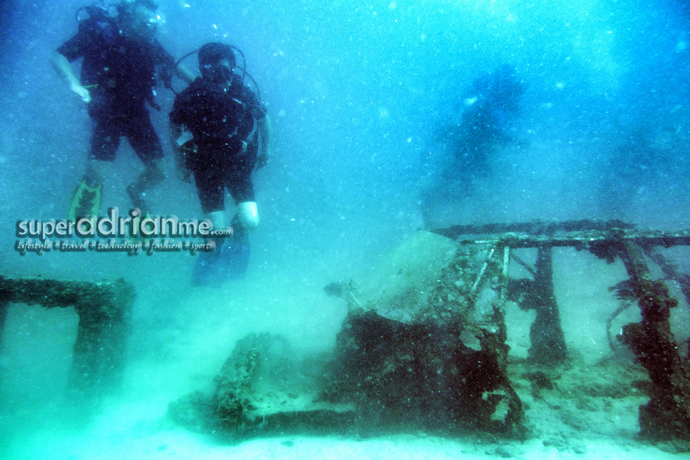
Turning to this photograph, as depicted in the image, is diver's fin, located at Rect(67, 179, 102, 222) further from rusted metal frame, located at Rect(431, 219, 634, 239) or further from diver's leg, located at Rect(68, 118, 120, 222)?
rusted metal frame, located at Rect(431, 219, 634, 239)

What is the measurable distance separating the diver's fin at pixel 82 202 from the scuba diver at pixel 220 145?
1370 millimetres

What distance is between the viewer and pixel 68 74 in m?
3.87

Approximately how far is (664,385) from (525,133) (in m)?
18.5

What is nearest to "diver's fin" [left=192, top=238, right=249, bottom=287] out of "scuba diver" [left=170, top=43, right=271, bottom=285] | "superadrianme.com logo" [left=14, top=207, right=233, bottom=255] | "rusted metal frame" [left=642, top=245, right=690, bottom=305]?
"scuba diver" [left=170, top=43, right=271, bottom=285]

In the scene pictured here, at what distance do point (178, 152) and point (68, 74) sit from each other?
5.65 ft

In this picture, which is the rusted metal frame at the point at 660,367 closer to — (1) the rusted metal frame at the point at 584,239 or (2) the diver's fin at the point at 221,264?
(1) the rusted metal frame at the point at 584,239

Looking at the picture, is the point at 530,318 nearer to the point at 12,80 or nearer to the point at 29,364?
the point at 29,364

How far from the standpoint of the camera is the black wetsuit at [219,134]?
13.3 ft

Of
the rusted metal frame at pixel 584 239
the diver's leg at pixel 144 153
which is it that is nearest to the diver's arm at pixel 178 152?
the diver's leg at pixel 144 153

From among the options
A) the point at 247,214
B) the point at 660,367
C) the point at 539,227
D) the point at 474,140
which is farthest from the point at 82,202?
the point at 474,140

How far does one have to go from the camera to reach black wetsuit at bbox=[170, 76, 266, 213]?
404 cm

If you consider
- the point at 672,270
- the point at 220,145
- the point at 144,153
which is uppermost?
the point at 144,153

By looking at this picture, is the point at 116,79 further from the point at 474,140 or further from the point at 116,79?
the point at 474,140

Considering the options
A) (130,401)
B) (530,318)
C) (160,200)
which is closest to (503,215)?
Answer: (530,318)
